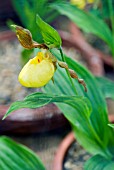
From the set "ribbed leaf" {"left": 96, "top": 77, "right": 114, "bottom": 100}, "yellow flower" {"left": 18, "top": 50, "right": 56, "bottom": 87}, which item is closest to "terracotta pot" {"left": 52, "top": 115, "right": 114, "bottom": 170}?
"ribbed leaf" {"left": 96, "top": 77, "right": 114, "bottom": 100}

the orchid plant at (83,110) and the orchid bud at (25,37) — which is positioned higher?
the orchid bud at (25,37)

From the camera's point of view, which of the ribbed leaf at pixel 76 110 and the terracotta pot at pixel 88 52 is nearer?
the ribbed leaf at pixel 76 110

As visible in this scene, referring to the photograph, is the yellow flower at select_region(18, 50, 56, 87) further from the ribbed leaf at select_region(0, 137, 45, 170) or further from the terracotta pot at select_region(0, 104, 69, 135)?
the terracotta pot at select_region(0, 104, 69, 135)

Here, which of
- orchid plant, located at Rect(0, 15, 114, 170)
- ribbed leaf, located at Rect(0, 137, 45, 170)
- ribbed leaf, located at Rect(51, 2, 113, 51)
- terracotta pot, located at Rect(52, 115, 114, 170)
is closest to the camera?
orchid plant, located at Rect(0, 15, 114, 170)

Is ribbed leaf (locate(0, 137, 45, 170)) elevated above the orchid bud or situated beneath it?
situated beneath

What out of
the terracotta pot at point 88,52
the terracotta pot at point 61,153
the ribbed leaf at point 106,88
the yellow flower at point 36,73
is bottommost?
the terracotta pot at point 88,52

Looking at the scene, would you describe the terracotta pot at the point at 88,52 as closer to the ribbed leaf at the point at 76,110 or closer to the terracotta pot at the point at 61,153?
the terracotta pot at the point at 61,153

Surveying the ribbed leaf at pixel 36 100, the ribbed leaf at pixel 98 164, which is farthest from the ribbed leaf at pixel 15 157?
the ribbed leaf at pixel 36 100

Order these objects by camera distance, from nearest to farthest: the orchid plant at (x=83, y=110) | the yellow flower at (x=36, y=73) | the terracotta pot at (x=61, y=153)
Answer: the yellow flower at (x=36, y=73) < the orchid plant at (x=83, y=110) < the terracotta pot at (x=61, y=153)
